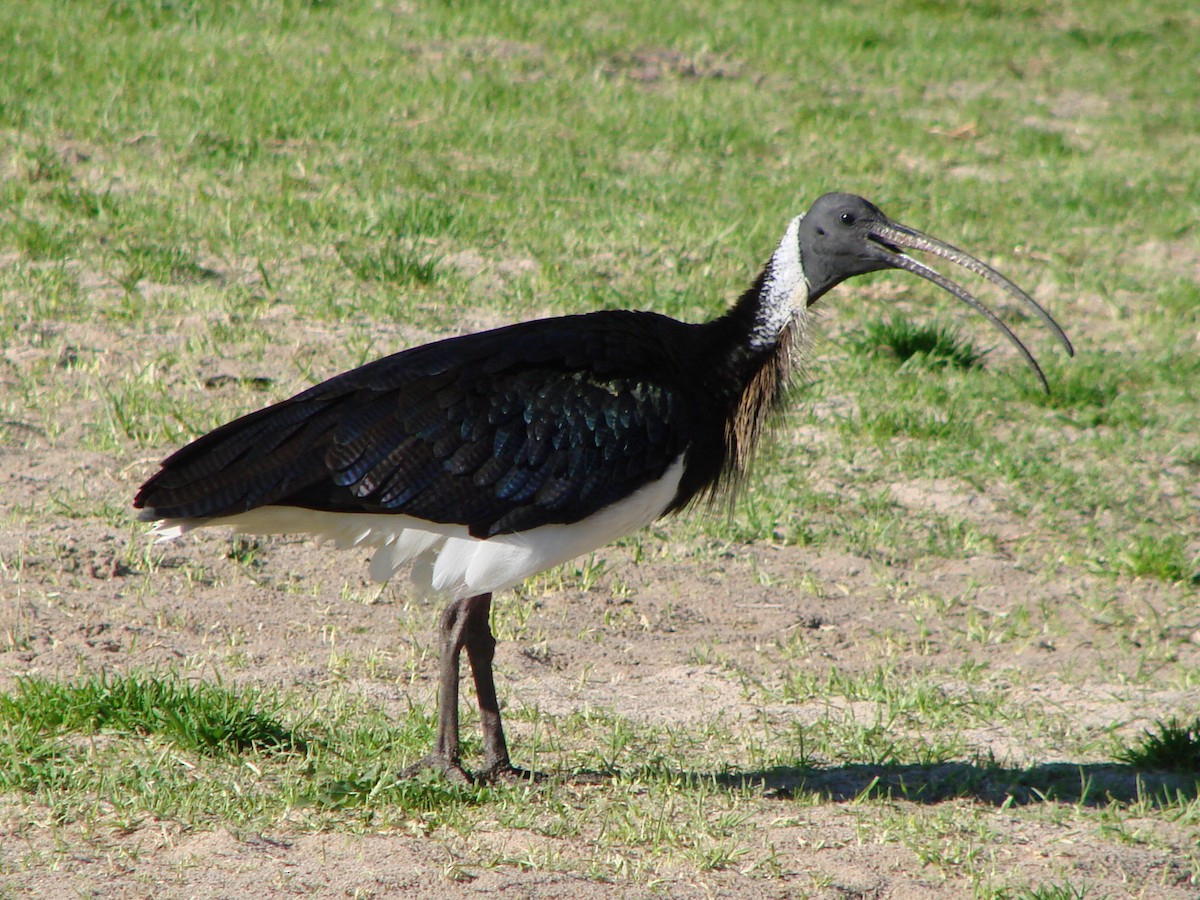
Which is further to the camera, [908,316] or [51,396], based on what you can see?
[908,316]

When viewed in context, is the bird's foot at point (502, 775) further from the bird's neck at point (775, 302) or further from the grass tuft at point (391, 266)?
the grass tuft at point (391, 266)

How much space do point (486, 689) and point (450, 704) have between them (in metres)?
0.14

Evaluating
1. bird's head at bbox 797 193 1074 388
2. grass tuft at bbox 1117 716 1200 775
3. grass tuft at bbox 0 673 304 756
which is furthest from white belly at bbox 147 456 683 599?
grass tuft at bbox 1117 716 1200 775

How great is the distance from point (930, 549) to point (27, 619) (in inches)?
147

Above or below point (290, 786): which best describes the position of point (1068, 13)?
above

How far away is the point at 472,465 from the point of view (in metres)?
4.65

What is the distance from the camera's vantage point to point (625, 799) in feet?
15.3

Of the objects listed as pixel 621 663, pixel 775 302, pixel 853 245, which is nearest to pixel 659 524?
pixel 621 663

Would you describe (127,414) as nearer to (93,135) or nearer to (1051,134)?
(93,135)

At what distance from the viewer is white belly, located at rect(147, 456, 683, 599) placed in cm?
467

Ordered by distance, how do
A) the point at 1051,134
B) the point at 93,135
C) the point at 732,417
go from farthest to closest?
the point at 1051,134 → the point at 93,135 → the point at 732,417

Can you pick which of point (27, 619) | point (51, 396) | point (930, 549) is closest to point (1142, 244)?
point (930, 549)

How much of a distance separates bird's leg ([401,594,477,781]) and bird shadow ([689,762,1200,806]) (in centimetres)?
76

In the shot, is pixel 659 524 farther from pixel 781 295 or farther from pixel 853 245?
pixel 853 245
